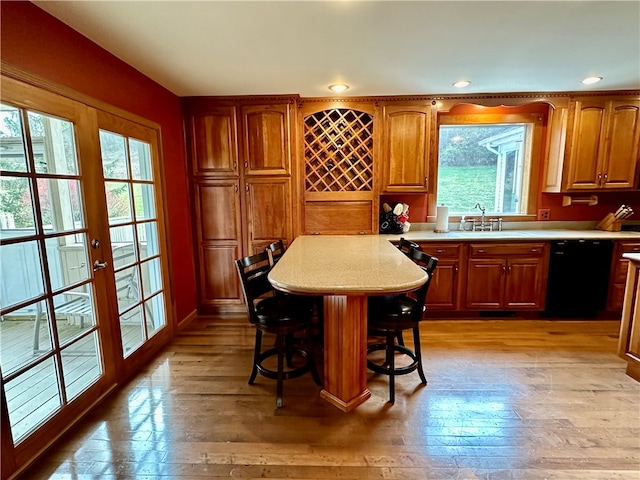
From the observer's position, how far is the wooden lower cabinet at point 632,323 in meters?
2.21

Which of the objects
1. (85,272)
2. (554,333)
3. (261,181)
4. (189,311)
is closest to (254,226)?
(261,181)

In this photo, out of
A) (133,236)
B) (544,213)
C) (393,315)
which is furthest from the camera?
(544,213)

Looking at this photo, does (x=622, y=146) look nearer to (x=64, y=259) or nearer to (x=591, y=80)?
(x=591, y=80)

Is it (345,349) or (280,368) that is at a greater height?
(345,349)

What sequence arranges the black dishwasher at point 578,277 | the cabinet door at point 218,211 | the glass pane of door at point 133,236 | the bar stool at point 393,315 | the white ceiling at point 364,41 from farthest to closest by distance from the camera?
the cabinet door at point 218,211 → the black dishwasher at point 578,277 → the glass pane of door at point 133,236 → the bar stool at point 393,315 → the white ceiling at point 364,41

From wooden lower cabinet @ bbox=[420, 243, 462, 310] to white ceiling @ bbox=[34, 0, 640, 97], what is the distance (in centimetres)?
152

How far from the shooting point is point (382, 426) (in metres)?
1.81

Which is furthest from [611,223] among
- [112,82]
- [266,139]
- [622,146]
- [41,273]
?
[41,273]

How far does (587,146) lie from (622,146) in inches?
13.2

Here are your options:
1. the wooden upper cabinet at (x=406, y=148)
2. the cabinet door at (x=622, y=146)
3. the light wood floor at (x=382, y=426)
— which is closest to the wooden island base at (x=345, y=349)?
the light wood floor at (x=382, y=426)

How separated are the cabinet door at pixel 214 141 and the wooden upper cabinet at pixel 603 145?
3423mm

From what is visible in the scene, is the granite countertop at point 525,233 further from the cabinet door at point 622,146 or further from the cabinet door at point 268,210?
the cabinet door at point 268,210

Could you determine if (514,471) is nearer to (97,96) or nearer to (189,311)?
(189,311)

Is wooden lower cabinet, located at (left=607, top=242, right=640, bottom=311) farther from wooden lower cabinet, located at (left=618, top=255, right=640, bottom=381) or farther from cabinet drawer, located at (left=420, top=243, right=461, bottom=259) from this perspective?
cabinet drawer, located at (left=420, top=243, right=461, bottom=259)
